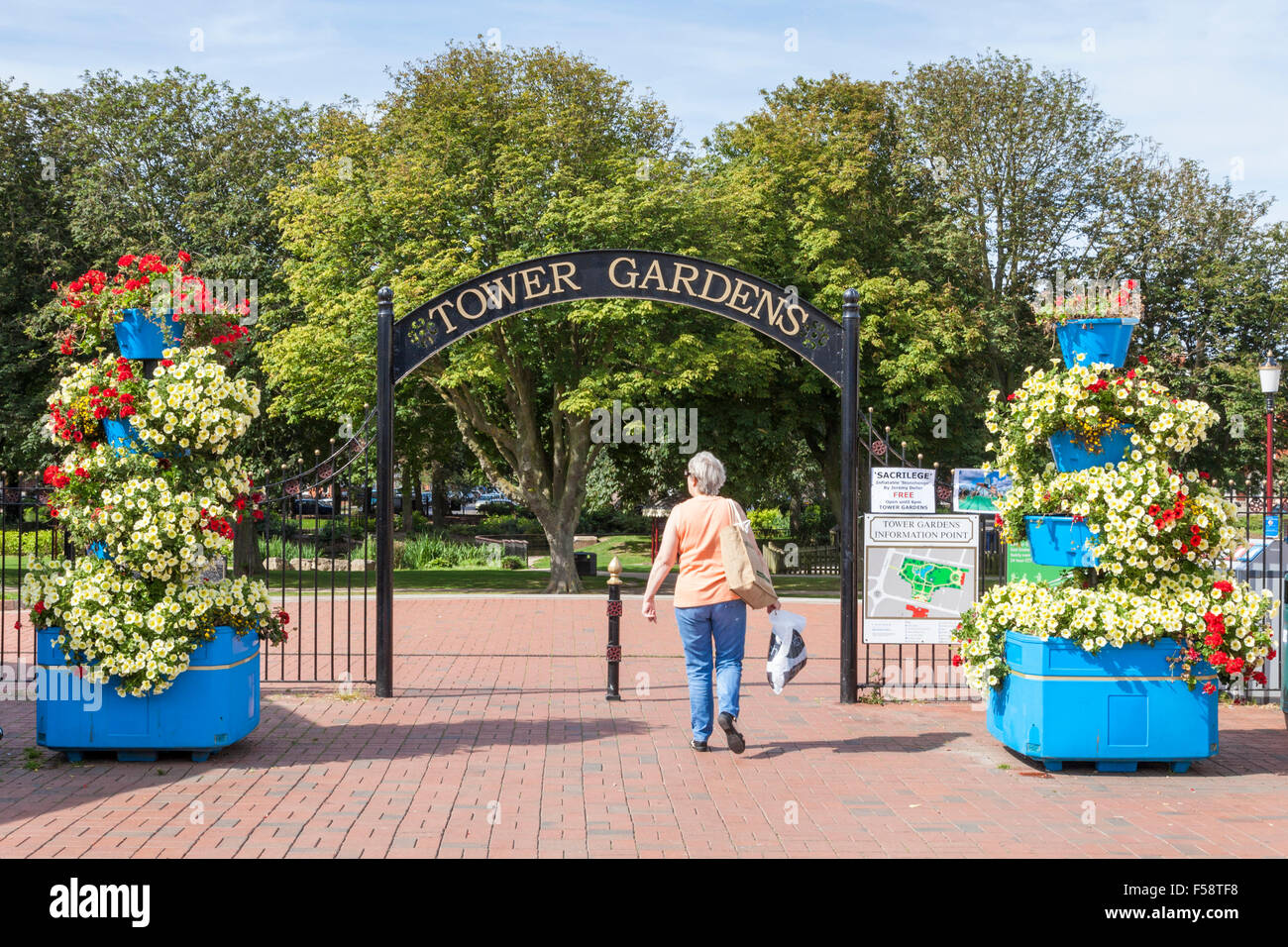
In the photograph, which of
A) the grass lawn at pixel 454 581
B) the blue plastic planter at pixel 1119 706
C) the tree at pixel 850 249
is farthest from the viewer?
the tree at pixel 850 249

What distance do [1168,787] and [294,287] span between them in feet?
62.0

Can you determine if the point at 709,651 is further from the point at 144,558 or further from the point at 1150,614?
the point at 144,558

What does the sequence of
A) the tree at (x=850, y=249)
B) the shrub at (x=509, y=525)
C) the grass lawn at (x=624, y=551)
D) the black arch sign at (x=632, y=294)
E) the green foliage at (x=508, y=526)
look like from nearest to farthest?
the black arch sign at (x=632, y=294)
the tree at (x=850, y=249)
the grass lawn at (x=624, y=551)
the green foliage at (x=508, y=526)
the shrub at (x=509, y=525)

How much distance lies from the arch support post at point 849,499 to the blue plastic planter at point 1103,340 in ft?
6.74

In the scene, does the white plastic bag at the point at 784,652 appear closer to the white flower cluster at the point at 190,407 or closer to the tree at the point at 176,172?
the white flower cluster at the point at 190,407

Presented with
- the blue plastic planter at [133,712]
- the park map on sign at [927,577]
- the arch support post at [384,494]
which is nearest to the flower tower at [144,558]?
the blue plastic planter at [133,712]

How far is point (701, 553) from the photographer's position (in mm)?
7312

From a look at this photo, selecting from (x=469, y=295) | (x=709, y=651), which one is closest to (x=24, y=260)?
(x=469, y=295)

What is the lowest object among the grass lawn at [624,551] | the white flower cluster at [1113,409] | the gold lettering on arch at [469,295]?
the grass lawn at [624,551]

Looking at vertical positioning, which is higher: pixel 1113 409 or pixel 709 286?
pixel 709 286

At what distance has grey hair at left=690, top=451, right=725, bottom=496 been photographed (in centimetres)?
745

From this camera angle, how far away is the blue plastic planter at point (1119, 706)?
22.5 feet

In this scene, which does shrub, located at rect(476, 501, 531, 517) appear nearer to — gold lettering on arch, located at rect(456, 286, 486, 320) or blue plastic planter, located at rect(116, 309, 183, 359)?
gold lettering on arch, located at rect(456, 286, 486, 320)

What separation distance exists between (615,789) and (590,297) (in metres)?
4.30
